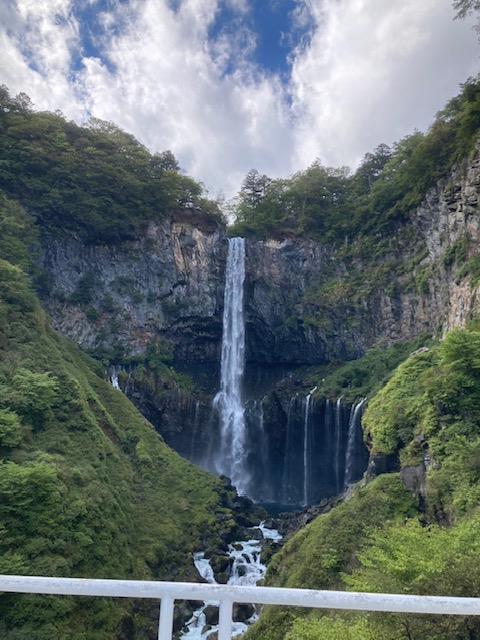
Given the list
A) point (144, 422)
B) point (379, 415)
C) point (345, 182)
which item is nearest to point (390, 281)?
point (345, 182)

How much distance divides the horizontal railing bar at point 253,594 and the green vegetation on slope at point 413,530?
3.30 m

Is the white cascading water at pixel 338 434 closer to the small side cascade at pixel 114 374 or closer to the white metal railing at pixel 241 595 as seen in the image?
the small side cascade at pixel 114 374

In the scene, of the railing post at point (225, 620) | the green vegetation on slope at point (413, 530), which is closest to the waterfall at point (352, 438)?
the green vegetation on slope at point (413, 530)

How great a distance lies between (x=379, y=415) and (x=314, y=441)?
11863mm

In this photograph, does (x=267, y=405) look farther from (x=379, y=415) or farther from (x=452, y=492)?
(x=452, y=492)

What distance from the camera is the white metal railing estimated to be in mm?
1936

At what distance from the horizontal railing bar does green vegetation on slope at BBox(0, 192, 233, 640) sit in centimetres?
849

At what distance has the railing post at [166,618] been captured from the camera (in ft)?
6.94

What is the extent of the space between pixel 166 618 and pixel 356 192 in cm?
3652

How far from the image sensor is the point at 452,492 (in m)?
9.58

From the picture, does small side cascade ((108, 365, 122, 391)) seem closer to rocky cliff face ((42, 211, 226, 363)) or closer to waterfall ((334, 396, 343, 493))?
rocky cliff face ((42, 211, 226, 363))

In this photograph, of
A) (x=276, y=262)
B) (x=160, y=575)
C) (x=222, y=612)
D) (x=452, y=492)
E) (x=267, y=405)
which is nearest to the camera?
(x=222, y=612)

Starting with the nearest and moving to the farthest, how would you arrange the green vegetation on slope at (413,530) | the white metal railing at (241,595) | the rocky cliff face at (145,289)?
the white metal railing at (241,595), the green vegetation on slope at (413,530), the rocky cliff face at (145,289)

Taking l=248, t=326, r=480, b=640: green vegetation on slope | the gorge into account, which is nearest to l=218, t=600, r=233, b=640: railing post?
l=248, t=326, r=480, b=640: green vegetation on slope
